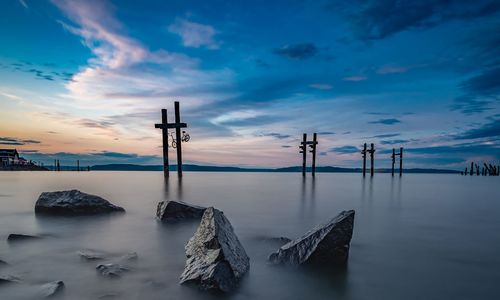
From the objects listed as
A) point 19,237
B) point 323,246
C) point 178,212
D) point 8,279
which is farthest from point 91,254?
point 323,246

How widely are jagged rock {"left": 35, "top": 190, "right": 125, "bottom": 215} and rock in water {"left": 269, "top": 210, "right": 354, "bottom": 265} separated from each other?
6.32 meters

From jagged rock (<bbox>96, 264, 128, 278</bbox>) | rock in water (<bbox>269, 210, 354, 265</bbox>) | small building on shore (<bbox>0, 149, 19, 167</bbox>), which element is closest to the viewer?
jagged rock (<bbox>96, 264, 128, 278</bbox>)

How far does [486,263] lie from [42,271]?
671cm

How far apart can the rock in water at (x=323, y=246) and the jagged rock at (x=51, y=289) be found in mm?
2746

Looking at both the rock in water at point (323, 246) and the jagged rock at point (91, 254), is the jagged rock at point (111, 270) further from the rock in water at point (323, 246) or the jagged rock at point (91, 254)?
the rock in water at point (323, 246)

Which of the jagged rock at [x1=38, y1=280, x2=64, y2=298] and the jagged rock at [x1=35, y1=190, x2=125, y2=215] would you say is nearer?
the jagged rock at [x1=38, y1=280, x2=64, y2=298]

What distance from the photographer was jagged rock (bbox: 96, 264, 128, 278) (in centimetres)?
377

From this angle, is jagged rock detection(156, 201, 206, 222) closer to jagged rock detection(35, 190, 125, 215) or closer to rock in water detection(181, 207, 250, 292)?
jagged rock detection(35, 190, 125, 215)

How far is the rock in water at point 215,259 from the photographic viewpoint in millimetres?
3328

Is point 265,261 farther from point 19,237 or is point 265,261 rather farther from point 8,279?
point 19,237

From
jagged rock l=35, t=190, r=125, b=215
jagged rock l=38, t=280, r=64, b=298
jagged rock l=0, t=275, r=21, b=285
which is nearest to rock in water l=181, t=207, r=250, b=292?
jagged rock l=38, t=280, r=64, b=298

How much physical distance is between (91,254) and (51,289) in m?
1.37

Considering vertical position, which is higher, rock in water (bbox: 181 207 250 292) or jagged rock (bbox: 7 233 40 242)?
rock in water (bbox: 181 207 250 292)

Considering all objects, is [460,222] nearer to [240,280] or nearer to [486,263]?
[486,263]
